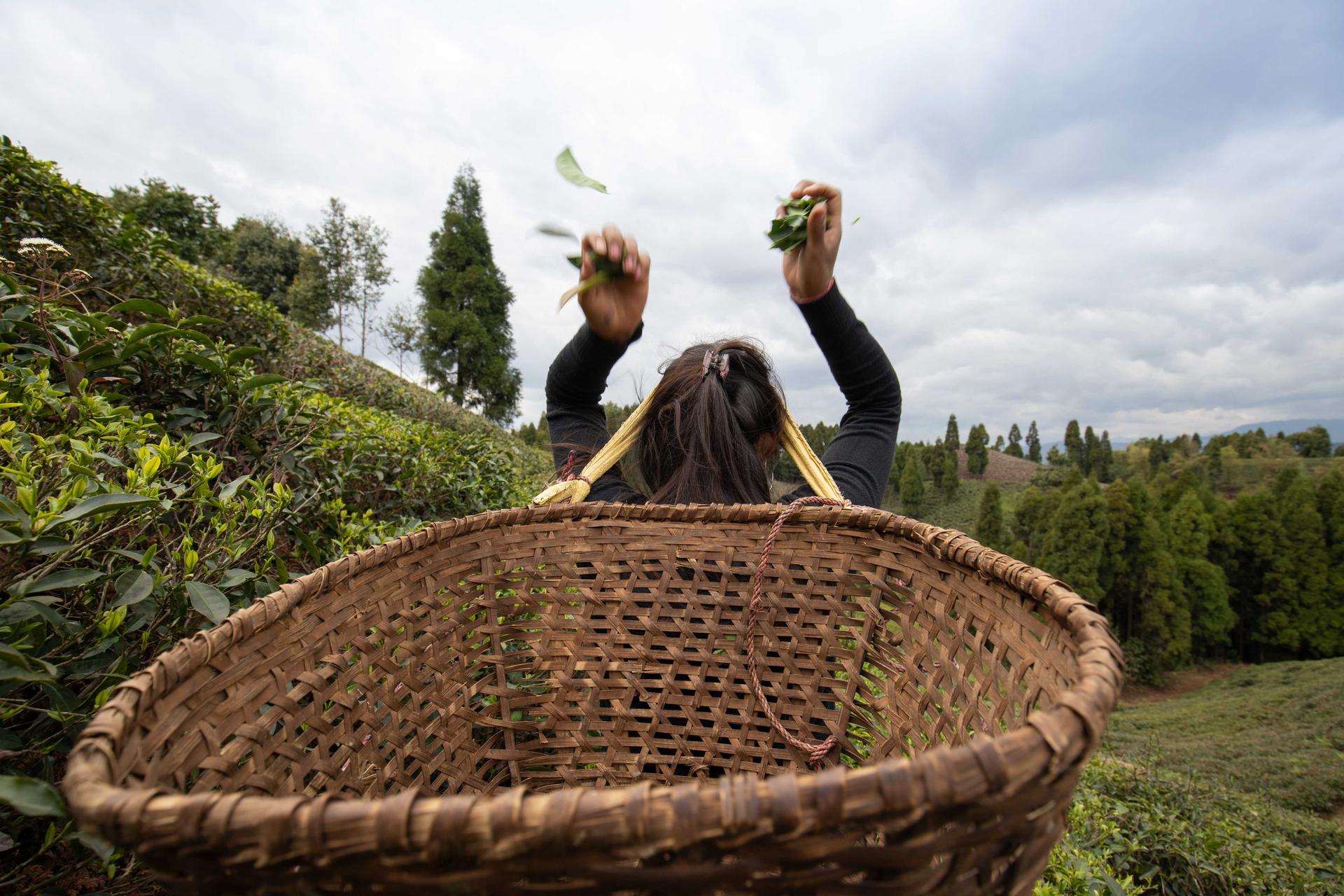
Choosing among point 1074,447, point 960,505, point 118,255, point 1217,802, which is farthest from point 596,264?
point 1074,447

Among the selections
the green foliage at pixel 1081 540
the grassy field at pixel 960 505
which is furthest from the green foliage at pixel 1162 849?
the grassy field at pixel 960 505

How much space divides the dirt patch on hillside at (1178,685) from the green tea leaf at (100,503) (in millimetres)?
26174

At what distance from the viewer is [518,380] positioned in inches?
833

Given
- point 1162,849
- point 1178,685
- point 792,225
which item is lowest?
point 1178,685

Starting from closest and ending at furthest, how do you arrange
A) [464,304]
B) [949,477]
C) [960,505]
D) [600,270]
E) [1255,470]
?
1. [600,270]
2. [464,304]
3. [960,505]
4. [949,477]
5. [1255,470]

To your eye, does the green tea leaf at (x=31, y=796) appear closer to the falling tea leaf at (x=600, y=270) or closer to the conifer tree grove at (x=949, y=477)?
the falling tea leaf at (x=600, y=270)

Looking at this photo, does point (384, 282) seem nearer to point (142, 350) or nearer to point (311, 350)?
point (311, 350)

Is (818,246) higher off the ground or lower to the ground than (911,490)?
higher

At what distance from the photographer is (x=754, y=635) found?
46.9 inches

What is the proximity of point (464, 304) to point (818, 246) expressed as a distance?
64.4 feet

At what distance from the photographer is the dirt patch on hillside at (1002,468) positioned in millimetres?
33438

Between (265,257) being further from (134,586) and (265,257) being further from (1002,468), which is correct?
(1002,468)

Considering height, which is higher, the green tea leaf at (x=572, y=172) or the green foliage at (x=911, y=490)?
the green tea leaf at (x=572, y=172)

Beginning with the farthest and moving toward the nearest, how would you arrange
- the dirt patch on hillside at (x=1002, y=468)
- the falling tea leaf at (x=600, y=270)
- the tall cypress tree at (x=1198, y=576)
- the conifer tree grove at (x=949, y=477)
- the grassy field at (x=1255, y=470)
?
the dirt patch on hillside at (x=1002, y=468) → the grassy field at (x=1255, y=470) → the conifer tree grove at (x=949, y=477) → the tall cypress tree at (x=1198, y=576) → the falling tea leaf at (x=600, y=270)
